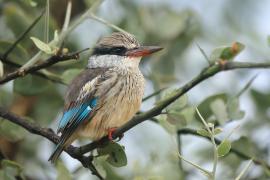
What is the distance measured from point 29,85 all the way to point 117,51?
0.68 m

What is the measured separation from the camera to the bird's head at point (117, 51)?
3.46m

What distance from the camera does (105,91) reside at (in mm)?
3252

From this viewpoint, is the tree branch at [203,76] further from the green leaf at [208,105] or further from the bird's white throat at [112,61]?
the bird's white throat at [112,61]

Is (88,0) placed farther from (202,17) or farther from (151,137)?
(202,17)

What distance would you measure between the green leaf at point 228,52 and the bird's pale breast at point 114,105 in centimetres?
98

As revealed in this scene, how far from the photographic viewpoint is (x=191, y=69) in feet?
14.3

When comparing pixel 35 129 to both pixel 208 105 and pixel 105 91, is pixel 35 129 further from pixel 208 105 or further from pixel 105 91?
pixel 208 105

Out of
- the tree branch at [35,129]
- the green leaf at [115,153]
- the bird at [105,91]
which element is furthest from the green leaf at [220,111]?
the tree branch at [35,129]

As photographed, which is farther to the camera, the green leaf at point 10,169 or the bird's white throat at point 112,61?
the bird's white throat at point 112,61

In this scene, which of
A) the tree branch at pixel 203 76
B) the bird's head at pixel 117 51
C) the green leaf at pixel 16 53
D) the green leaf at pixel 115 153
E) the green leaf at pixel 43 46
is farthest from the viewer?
the bird's head at pixel 117 51

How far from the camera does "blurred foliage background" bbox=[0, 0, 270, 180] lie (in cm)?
301

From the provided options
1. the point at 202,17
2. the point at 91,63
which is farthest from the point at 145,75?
the point at 202,17

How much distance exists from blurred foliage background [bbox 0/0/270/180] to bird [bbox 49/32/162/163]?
0.08 meters

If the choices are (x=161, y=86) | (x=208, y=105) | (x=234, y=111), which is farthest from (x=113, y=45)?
(x=234, y=111)
